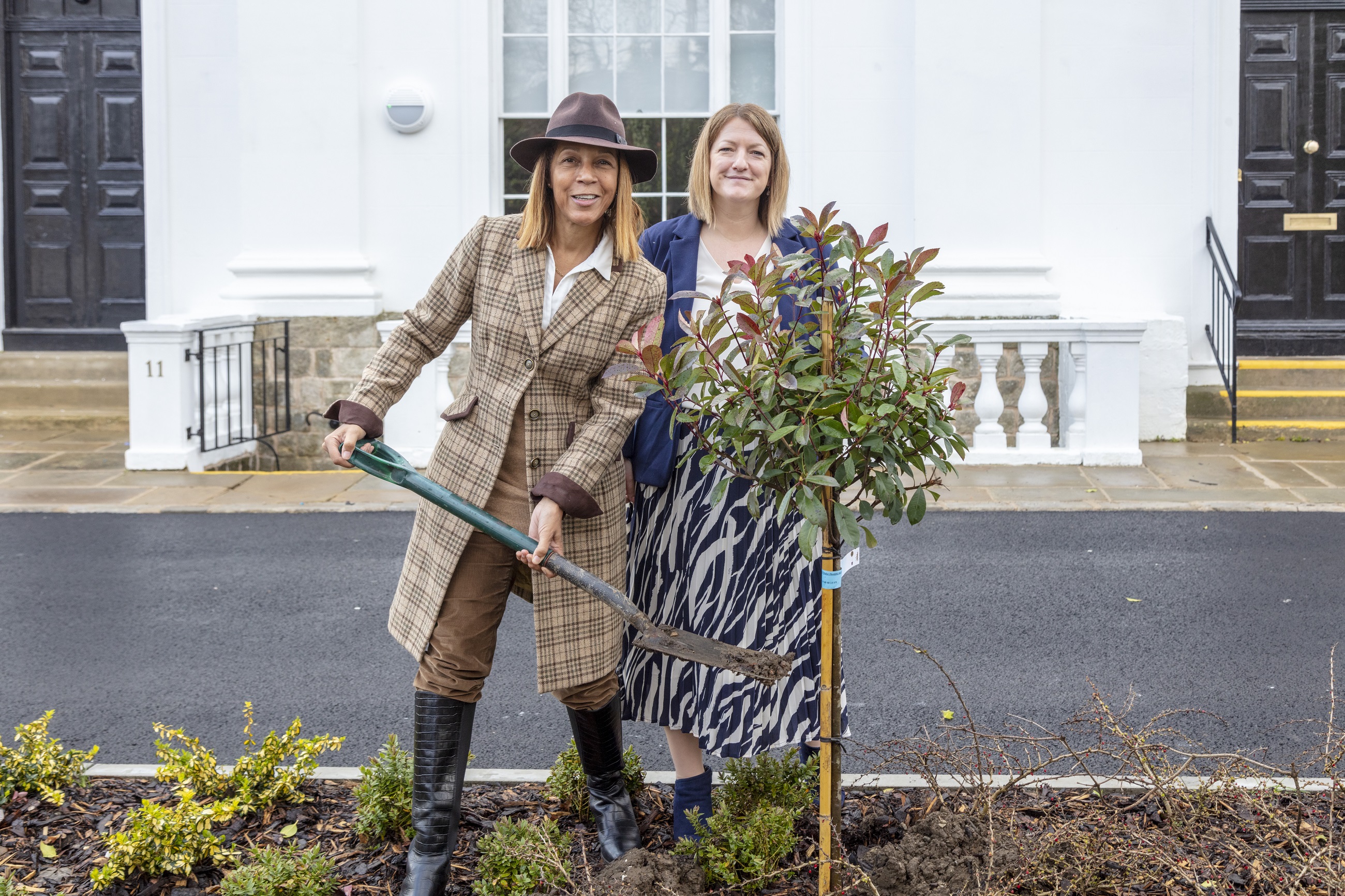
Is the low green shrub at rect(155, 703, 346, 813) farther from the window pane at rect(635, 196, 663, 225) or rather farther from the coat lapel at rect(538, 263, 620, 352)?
the window pane at rect(635, 196, 663, 225)

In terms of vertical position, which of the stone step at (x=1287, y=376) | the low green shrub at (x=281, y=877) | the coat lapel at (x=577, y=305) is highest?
the coat lapel at (x=577, y=305)

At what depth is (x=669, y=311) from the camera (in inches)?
129

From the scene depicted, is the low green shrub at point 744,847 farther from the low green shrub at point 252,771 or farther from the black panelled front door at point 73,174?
the black panelled front door at point 73,174

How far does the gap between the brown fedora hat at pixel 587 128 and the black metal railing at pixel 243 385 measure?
271 inches

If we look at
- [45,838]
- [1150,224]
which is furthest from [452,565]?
[1150,224]

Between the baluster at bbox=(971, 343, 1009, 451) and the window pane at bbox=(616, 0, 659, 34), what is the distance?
3652 mm

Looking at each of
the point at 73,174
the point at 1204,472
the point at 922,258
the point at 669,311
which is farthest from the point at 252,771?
the point at 73,174

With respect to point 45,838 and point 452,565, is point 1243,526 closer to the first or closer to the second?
point 452,565

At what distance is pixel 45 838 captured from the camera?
11.1 feet

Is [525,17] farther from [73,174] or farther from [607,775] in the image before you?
[607,775]

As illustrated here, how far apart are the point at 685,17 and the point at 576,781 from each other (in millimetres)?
8328

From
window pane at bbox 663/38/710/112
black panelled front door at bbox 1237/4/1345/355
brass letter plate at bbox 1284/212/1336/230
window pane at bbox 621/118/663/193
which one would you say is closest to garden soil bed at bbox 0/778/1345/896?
window pane at bbox 621/118/663/193

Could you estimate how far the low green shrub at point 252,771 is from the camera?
345 centimetres

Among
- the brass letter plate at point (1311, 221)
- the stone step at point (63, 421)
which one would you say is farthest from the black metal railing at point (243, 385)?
the brass letter plate at point (1311, 221)
